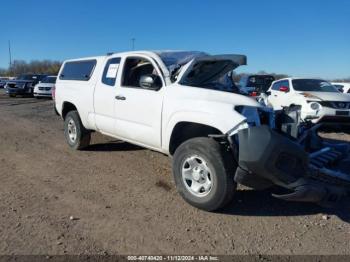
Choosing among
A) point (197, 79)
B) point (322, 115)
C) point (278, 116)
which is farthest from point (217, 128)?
point (322, 115)

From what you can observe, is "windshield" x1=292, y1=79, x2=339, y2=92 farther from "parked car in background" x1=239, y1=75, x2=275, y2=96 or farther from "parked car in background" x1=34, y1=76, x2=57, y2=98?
"parked car in background" x1=34, y1=76, x2=57, y2=98

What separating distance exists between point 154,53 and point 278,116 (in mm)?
2221

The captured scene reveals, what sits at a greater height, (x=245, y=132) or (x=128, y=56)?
(x=128, y=56)

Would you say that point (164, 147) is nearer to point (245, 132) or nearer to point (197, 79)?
point (197, 79)

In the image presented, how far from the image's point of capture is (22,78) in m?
28.4

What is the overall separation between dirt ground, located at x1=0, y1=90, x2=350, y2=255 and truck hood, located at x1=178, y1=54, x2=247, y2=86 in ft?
5.20

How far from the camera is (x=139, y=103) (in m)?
5.79

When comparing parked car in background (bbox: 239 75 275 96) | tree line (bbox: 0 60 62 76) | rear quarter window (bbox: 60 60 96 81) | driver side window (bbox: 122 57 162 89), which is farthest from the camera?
tree line (bbox: 0 60 62 76)

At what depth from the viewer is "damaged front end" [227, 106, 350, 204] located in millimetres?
3971

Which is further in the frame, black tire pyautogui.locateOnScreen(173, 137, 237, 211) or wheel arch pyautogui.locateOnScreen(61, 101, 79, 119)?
wheel arch pyautogui.locateOnScreen(61, 101, 79, 119)

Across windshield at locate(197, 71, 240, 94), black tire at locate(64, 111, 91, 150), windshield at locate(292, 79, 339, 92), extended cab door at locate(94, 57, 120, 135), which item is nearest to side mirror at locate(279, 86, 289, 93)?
windshield at locate(292, 79, 339, 92)

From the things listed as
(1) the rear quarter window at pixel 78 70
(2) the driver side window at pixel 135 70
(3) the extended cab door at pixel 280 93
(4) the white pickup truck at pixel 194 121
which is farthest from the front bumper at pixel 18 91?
(2) the driver side window at pixel 135 70

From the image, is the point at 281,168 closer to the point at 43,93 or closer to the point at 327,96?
the point at 327,96

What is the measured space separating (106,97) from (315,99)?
6.38 metres
